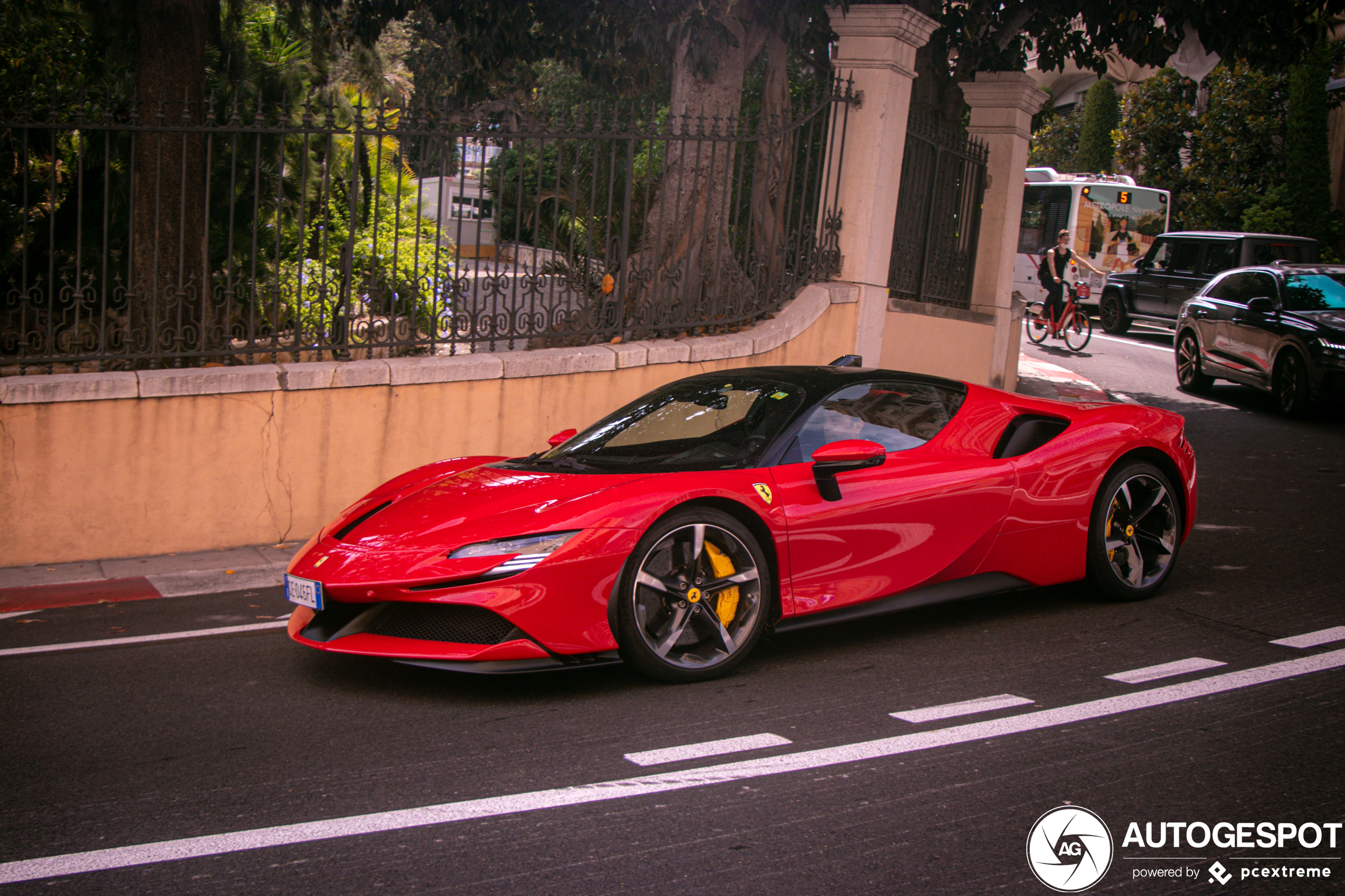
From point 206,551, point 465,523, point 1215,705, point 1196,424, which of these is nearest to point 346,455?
point 206,551

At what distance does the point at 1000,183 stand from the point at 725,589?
34.3 ft

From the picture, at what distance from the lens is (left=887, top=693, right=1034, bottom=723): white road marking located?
14.5 ft

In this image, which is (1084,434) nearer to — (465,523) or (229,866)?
(465,523)

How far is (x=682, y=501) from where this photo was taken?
15.5 ft

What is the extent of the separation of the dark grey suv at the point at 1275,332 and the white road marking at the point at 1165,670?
29.9ft

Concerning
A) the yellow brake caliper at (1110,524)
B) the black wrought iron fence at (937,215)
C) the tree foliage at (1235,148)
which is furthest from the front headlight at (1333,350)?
the tree foliage at (1235,148)

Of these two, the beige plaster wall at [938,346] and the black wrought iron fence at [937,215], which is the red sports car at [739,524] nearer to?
the beige plaster wall at [938,346]

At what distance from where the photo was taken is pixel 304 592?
185 inches

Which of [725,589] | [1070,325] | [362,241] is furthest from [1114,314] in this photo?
[725,589]

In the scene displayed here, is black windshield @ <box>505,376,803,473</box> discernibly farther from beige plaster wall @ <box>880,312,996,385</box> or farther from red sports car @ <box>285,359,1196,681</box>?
beige plaster wall @ <box>880,312,996,385</box>

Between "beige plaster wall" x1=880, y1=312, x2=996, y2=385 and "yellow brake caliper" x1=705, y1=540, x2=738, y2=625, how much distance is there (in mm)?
6765

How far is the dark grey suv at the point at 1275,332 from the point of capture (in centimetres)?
1291

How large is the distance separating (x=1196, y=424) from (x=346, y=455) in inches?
367

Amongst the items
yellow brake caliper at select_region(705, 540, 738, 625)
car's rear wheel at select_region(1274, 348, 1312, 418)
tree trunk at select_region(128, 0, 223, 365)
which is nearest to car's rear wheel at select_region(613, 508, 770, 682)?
yellow brake caliper at select_region(705, 540, 738, 625)
